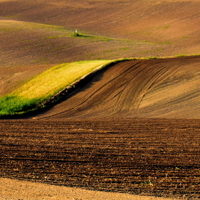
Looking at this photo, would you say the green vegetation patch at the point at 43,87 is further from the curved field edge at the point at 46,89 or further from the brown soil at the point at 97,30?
the brown soil at the point at 97,30

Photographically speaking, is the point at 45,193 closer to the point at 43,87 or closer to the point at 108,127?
the point at 108,127


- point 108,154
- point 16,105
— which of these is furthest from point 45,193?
point 16,105

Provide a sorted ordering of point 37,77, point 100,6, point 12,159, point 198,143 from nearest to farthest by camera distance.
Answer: point 12,159
point 198,143
point 37,77
point 100,6

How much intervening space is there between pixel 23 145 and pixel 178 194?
7313 millimetres

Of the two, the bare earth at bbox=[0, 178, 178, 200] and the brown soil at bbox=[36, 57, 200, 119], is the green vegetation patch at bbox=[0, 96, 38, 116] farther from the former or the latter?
the bare earth at bbox=[0, 178, 178, 200]

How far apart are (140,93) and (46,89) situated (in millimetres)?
5422

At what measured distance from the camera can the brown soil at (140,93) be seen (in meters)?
25.2

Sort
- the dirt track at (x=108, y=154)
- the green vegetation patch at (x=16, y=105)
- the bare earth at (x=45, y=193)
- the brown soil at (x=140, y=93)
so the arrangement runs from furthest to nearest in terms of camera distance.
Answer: the green vegetation patch at (x=16, y=105) < the brown soil at (x=140, y=93) < the dirt track at (x=108, y=154) < the bare earth at (x=45, y=193)

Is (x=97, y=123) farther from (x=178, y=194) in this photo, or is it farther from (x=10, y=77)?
(x=10, y=77)

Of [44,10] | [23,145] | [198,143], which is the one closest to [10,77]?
[23,145]

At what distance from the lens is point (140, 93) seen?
89.2ft

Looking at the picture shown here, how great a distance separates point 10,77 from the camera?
32938 millimetres

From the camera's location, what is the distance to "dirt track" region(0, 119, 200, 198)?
48.3 ft

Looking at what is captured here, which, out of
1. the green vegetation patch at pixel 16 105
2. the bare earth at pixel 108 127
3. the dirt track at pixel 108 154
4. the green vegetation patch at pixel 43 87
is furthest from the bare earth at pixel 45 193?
the green vegetation patch at pixel 43 87
